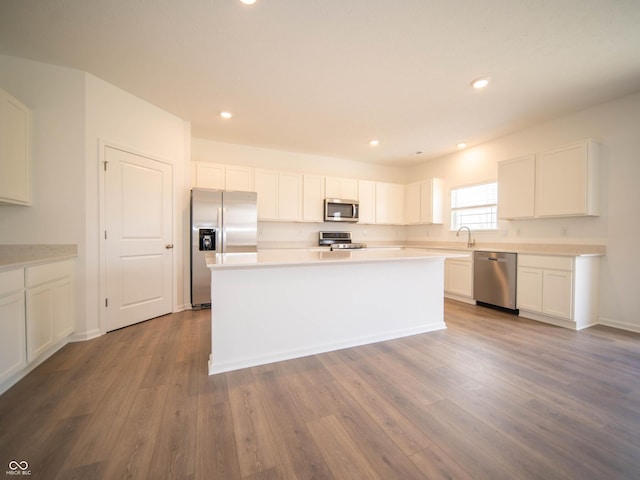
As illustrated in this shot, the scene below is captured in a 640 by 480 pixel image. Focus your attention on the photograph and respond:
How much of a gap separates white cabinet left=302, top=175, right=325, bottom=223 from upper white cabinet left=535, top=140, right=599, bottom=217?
3.22m

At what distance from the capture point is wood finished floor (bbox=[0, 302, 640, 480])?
1.22 m

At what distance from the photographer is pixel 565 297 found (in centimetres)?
305

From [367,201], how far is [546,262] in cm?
299

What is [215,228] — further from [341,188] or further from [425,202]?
[425,202]

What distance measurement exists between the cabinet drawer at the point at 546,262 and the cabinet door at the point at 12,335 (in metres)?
5.09

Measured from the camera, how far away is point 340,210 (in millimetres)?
5039

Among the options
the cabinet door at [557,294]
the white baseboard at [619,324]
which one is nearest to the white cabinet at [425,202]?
the cabinet door at [557,294]

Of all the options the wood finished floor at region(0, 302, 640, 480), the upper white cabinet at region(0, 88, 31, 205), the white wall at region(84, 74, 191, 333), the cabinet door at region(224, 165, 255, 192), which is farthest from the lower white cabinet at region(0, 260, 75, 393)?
the cabinet door at region(224, 165, 255, 192)

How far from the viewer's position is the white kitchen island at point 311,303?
2.08 metres

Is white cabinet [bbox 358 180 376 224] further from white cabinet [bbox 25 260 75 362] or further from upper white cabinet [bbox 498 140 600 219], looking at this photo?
white cabinet [bbox 25 260 75 362]

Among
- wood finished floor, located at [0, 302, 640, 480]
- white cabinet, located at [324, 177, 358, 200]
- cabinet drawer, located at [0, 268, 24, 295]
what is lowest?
wood finished floor, located at [0, 302, 640, 480]

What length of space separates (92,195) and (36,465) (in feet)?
7.66

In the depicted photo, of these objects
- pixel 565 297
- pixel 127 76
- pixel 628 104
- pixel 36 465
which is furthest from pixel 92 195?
pixel 628 104

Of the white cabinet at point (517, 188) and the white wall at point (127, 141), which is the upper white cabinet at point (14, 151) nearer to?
the white wall at point (127, 141)
